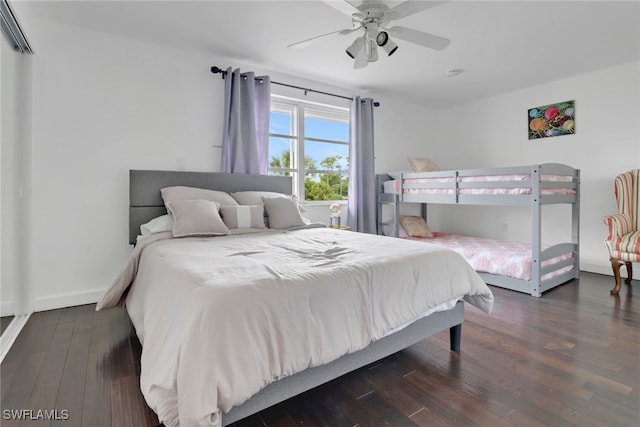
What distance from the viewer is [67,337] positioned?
2098 millimetres

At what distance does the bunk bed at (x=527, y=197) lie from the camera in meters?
2.95

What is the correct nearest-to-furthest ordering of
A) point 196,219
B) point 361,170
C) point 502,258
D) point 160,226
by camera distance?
point 196,219, point 160,226, point 502,258, point 361,170

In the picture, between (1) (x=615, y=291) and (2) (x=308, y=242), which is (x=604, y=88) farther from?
(2) (x=308, y=242)

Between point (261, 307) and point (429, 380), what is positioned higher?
point (261, 307)

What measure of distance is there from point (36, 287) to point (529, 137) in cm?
571

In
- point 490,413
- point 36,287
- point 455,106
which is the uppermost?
point 455,106

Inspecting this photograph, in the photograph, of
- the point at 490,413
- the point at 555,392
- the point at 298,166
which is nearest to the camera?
the point at 490,413

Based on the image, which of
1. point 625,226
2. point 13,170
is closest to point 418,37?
point 625,226

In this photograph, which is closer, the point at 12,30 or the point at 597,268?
the point at 12,30

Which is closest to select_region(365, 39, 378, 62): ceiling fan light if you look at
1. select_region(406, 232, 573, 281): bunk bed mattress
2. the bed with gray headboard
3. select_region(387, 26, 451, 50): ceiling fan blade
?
select_region(387, 26, 451, 50): ceiling fan blade

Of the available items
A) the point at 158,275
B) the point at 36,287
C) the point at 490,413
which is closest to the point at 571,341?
the point at 490,413

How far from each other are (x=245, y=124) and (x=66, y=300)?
2295 mm

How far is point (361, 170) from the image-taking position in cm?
429

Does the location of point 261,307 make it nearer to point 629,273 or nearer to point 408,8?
point 408,8
